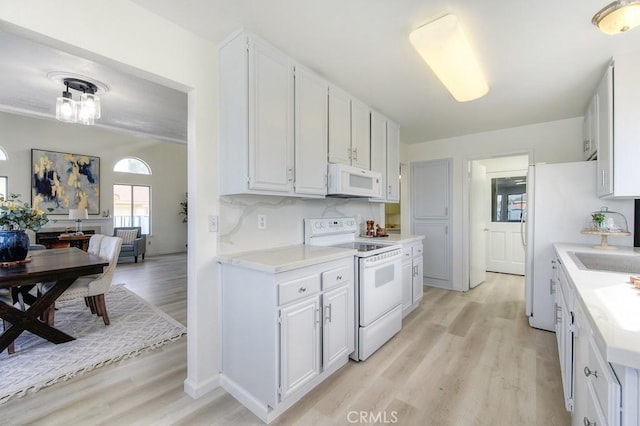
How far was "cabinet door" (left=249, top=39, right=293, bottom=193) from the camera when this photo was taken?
1.84m

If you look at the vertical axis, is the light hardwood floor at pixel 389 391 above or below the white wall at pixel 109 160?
below

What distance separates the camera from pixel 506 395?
5.95ft

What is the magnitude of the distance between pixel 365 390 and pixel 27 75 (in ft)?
13.6

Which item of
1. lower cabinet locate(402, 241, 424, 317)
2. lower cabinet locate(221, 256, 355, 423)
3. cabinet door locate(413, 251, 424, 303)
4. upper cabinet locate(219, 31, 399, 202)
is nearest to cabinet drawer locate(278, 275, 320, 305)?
lower cabinet locate(221, 256, 355, 423)

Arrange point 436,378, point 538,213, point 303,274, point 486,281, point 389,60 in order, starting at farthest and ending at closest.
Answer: point 486,281 → point 538,213 → point 389,60 → point 436,378 → point 303,274

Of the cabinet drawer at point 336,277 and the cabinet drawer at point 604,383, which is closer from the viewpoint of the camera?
the cabinet drawer at point 604,383

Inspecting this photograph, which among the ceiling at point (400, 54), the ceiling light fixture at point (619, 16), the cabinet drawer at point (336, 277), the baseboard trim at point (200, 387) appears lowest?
the baseboard trim at point (200, 387)

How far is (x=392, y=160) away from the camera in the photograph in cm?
354

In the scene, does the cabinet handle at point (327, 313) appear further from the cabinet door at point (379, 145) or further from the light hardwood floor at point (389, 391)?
the cabinet door at point (379, 145)

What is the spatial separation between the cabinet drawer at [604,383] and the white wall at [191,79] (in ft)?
6.32

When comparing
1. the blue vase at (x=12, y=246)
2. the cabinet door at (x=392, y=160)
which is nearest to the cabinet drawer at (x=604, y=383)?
the cabinet door at (x=392, y=160)

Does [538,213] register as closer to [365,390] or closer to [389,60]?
[389,60]

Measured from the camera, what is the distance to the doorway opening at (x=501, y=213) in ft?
15.5

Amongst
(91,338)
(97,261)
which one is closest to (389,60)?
(97,261)
